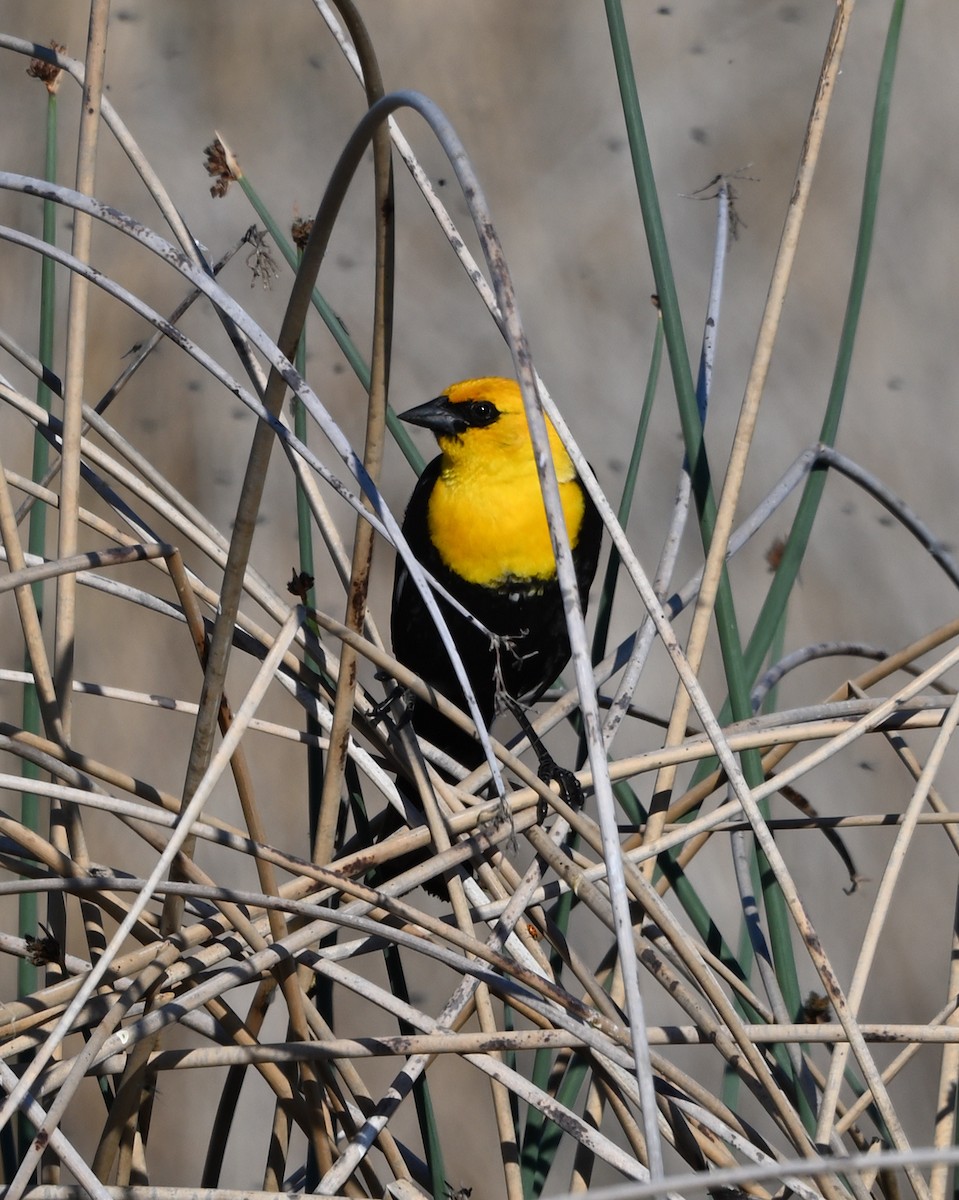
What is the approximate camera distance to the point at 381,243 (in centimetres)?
42

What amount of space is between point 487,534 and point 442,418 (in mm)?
112

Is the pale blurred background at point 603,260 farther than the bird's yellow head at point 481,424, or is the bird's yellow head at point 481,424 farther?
the pale blurred background at point 603,260

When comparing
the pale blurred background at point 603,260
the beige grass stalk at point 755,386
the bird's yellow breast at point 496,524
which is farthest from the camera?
the pale blurred background at point 603,260

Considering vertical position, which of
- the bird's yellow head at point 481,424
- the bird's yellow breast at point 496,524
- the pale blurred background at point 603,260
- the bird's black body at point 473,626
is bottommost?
the bird's black body at point 473,626

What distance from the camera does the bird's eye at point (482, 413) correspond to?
956 mm

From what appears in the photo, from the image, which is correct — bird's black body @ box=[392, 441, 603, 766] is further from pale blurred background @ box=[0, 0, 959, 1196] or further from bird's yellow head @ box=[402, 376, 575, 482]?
pale blurred background @ box=[0, 0, 959, 1196]

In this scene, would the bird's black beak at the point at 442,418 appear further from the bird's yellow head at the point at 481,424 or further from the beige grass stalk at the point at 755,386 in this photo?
the beige grass stalk at the point at 755,386

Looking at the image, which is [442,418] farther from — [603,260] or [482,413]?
[603,260]

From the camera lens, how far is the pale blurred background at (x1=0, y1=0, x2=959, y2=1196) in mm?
1804

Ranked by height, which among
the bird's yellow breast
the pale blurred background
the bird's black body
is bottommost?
the bird's black body

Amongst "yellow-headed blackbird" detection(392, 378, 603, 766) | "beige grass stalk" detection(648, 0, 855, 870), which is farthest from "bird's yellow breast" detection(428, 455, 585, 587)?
"beige grass stalk" detection(648, 0, 855, 870)

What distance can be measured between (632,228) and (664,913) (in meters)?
1.67

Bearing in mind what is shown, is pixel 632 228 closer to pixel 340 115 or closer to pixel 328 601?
pixel 340 115

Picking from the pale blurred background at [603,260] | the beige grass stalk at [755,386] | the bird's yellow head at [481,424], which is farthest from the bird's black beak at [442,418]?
the pale blurred background at [603,260]
